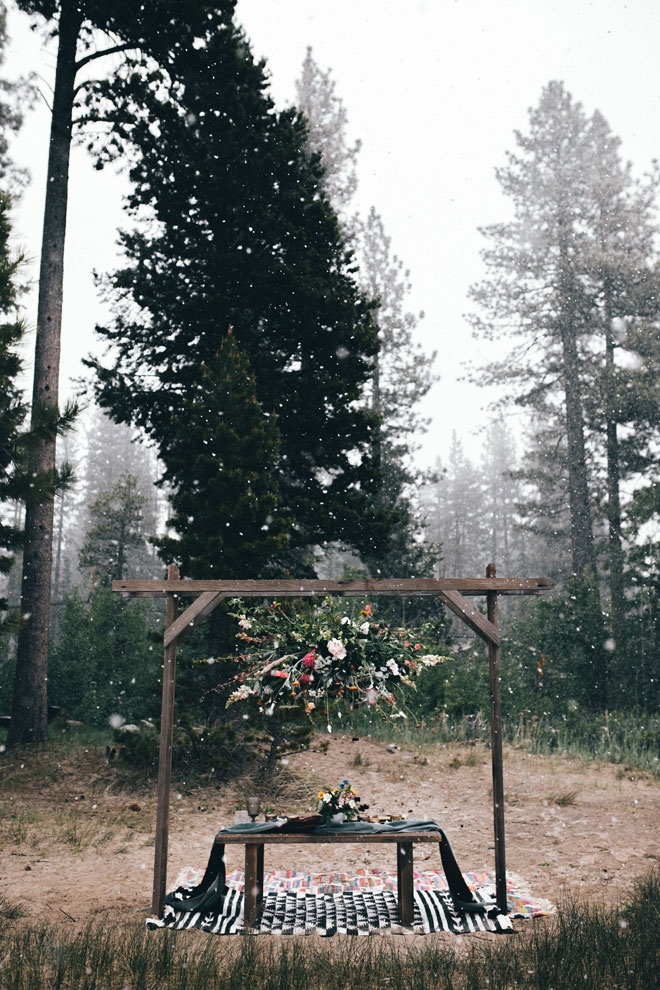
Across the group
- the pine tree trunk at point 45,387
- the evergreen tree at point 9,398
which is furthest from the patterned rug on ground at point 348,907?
the pine tree trunk at point 45,387

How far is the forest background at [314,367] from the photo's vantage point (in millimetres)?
10211

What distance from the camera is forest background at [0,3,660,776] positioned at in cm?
1021

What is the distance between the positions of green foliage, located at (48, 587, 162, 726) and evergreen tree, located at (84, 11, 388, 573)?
16.5 feet

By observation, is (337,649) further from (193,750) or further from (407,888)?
(193,750)

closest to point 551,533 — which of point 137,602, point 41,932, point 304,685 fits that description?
point 137,602

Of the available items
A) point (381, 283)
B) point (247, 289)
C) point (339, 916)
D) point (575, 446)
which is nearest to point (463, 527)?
point (381, 283)

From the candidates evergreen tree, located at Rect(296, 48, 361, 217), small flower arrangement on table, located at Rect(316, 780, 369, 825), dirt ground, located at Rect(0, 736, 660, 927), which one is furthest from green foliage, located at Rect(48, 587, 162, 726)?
evergreen tree, located at Rect(296, 48, 361, 217)

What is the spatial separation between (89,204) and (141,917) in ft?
364

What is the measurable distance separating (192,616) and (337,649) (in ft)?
3.78

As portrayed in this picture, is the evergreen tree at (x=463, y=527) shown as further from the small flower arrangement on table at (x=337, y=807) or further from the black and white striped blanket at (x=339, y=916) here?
the small flower arrangement on table at (x=337, y=807)

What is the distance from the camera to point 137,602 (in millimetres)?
16672

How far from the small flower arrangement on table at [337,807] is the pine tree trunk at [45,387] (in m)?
6.18

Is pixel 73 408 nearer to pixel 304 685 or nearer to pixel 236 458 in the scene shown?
pixel 236 458

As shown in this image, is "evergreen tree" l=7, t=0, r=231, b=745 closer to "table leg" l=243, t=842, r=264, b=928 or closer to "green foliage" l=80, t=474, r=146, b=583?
"table leg" l=243, t=842, r=264, b=928
